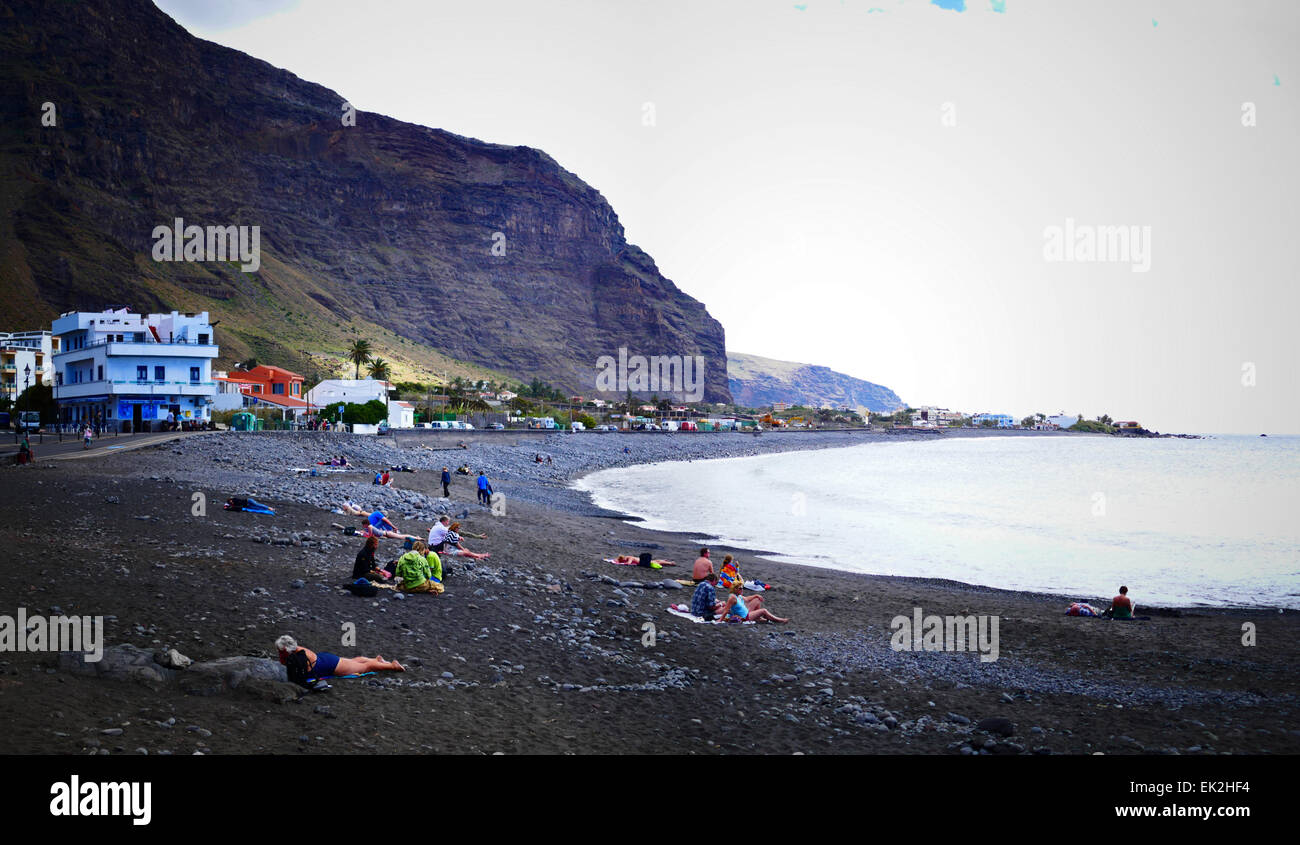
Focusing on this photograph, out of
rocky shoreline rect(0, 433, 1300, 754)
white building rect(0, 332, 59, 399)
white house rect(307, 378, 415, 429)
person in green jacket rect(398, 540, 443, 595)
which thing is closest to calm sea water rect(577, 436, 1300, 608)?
rocky shoreline rect(0, 433, 1300, 754)

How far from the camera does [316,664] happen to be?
8336 mm

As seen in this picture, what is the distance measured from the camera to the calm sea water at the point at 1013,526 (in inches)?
877

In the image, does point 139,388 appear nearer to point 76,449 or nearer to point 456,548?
point 76,449

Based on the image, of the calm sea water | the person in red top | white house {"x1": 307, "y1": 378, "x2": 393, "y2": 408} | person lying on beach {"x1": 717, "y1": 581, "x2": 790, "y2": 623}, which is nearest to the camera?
person lying on beach {"x1": 717, "y1": 581, "x2": 790, "y2": 623}

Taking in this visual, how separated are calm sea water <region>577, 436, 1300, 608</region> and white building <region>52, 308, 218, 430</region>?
3005 centimetres

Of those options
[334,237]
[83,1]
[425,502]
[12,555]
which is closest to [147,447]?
[425,502]

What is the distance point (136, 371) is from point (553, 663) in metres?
57.1

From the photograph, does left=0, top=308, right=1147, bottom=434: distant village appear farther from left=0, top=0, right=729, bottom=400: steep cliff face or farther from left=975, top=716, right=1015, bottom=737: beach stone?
left=975, top=716, right=1015, bottom=737: beach stone

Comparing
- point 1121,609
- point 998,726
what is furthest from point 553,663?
point 1121,609

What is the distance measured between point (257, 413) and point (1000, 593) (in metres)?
68.6

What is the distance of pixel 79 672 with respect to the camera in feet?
24.3

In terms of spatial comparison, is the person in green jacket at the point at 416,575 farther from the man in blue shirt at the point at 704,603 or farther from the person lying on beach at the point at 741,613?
the person lying on beach at the point at 741,613

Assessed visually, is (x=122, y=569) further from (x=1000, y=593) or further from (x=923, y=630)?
(x=1000, y=593)

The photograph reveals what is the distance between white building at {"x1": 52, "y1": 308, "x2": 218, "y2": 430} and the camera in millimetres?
55375
